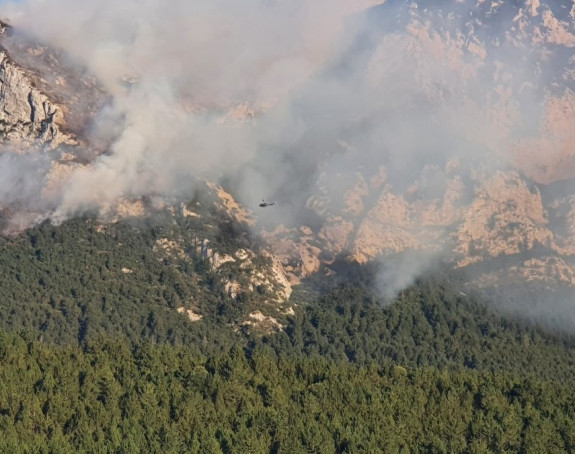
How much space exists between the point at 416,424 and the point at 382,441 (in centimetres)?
987

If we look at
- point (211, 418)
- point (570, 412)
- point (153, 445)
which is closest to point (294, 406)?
point (211, 418)

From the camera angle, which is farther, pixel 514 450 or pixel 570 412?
pixel 570 412

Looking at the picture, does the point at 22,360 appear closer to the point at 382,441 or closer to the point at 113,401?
the point at 113,401

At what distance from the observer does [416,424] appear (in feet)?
586

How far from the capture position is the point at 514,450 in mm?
174875

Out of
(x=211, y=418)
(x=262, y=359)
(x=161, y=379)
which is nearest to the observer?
(x=211, y=418)

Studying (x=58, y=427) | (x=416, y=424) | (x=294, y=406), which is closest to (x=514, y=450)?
(x=416, y=424)

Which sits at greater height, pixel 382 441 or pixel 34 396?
pixel 382 441

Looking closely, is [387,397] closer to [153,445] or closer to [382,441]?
[382,441]

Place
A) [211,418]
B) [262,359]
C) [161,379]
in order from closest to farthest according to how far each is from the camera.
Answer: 1. [211,418]
2. [161,379]
3. [262,359]

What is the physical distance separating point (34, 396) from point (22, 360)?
13073 mm

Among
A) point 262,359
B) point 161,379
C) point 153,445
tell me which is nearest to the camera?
point 153,445

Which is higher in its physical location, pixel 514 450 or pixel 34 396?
pixel 514 450

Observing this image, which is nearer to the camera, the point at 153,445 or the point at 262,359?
the point at 153,445
